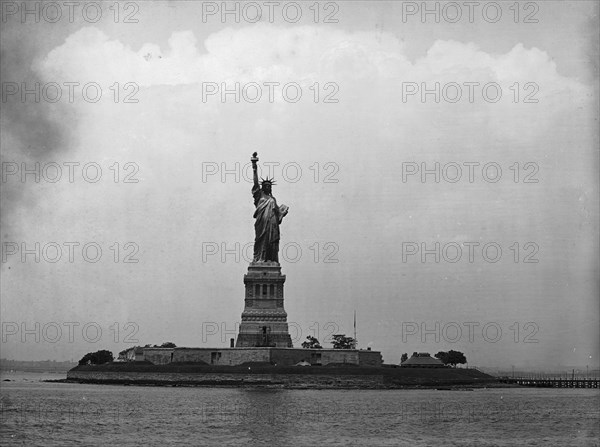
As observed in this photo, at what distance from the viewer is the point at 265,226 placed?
130250mm

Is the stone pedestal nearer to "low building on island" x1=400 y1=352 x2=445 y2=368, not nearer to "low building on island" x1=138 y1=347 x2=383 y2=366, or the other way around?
"low building on island" x1=138 y1=347 x2=383 y2=366

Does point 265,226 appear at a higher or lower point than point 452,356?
higher

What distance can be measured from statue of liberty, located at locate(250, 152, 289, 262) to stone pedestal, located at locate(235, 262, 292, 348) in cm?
130

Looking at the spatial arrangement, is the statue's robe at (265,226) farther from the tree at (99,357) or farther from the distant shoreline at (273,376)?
the tree at (99,357)

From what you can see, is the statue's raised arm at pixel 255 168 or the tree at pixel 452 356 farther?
the tree at pixel 452 356

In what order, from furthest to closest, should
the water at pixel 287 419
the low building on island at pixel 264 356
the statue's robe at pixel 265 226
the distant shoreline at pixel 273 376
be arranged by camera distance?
1. the statue's robe at pixel 265 226
2. the low building on island at pixel 264 356
3. the distant shoreline at pixel 273 376
4. the water at pixel 287 419

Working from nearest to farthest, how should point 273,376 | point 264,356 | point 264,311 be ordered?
point 273,376 → point 264,356 → point 264,311

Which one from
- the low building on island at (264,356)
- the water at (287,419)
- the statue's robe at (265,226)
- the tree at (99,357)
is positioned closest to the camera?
the water at (287,419)

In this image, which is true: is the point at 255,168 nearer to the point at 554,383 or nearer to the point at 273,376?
the point at 273,376

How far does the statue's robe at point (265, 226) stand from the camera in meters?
130

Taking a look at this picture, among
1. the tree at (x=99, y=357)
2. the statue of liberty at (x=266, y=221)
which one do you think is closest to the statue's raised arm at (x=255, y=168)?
the statue of liberty at (x=266, y=221)

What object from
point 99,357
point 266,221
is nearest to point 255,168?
point 266,221

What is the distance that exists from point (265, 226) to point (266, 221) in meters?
0.59

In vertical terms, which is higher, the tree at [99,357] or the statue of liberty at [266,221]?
the statue of liberty at [266,221]
